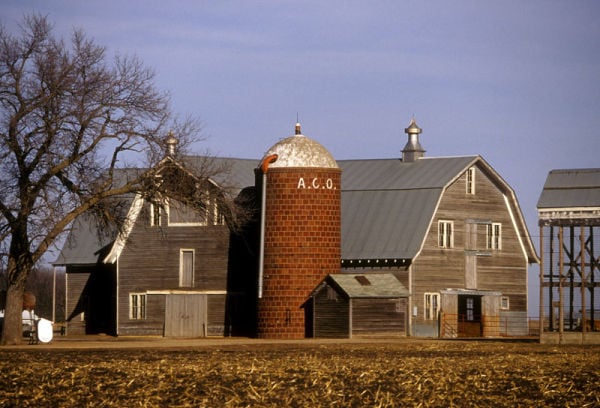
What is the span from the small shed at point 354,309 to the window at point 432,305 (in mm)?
2657

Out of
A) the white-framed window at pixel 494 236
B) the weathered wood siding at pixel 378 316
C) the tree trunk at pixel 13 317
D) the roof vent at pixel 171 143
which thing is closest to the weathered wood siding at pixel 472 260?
the white-framed window at pixel 494 236

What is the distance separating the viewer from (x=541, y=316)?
154 ft

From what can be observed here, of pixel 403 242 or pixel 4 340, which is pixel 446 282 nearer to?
pixel 403 242

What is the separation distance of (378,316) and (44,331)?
1462cm

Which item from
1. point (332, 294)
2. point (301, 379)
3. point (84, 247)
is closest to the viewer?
point (301, 379)

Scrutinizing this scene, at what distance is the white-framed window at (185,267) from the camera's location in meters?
59.5

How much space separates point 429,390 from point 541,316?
75.5 ft

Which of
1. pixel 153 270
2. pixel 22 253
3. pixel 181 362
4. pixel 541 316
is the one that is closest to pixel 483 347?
pixel 541 316

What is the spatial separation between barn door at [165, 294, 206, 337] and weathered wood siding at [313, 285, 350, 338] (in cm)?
672

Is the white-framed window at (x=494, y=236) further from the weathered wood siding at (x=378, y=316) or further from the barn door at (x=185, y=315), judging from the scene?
the barn door at (x=185, y=315)

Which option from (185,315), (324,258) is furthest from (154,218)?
(324,258)

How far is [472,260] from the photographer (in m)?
60.0

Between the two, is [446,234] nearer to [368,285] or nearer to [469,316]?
[469,316]

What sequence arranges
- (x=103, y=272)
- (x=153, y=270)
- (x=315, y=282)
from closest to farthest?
(x=315, y=282)
(x=153, y=270)
(x=103, y=272)
